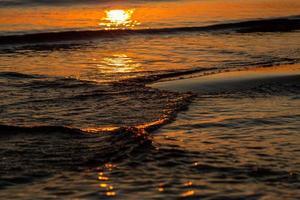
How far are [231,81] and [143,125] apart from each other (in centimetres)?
370

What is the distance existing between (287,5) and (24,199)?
29.4 metres

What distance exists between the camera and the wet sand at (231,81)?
405 inches

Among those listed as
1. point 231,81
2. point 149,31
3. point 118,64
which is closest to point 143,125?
point 231,81

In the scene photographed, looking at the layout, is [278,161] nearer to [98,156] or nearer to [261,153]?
[261,153]

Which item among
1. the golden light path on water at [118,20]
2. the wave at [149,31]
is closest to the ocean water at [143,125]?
the wave at [149,31]

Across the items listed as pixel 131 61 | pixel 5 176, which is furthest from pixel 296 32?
pixel 5 176

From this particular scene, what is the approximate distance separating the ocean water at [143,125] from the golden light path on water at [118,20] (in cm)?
548

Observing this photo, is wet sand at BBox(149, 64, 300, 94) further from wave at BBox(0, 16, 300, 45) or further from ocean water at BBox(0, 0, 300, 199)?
wave at BBox(0, 16, 300, 45)

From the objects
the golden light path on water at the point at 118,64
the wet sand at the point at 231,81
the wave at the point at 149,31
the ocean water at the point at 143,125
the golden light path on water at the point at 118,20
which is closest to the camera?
the ocean water at the point at 143,125

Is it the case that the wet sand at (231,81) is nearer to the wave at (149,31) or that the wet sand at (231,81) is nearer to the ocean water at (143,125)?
the ocean water at (143,125)

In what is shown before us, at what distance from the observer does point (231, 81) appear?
10.9 meters

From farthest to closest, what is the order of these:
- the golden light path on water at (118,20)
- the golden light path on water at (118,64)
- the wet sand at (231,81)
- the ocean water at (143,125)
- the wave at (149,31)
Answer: the golden light path on water at (118,20), the wave at (149,31), the golden light path on water at (118,64), the wet sand at (231,81), the ocean water at (143,125)

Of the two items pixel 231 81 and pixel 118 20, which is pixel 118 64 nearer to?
pixel 231 81

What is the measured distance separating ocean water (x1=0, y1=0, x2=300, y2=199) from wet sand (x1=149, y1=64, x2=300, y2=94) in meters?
0.25
